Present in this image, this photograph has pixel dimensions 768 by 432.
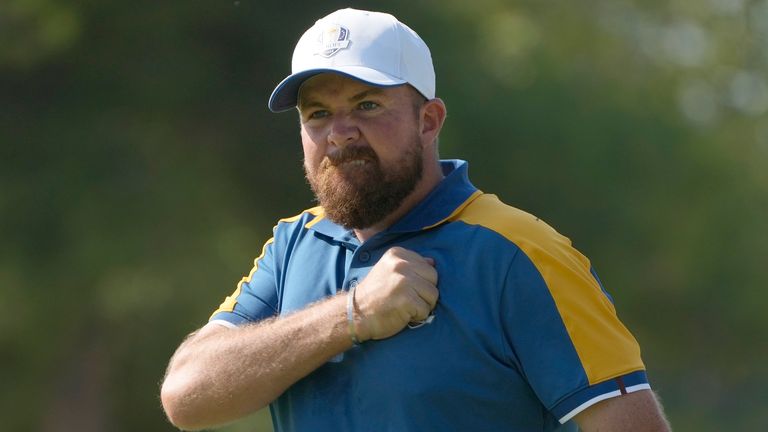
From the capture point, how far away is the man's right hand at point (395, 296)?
113 inches

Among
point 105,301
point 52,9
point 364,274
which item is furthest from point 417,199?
point 105,301

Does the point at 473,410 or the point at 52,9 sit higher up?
the point at 52,9

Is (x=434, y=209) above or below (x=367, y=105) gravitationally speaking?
below

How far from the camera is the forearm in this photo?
2.94m

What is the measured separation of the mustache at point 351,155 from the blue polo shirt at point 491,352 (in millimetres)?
208

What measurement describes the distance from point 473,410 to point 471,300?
0.24 meters

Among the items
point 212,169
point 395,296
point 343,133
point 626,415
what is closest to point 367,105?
point 343,133

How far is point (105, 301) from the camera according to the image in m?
12.0

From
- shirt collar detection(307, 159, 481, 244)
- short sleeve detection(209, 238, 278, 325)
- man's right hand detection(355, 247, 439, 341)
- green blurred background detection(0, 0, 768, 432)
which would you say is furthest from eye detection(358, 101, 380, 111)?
green blurred background detection(0, 0, 768, 432)

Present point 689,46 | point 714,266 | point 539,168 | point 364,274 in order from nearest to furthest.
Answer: point 364,274 → point 539,168 → point 714,266 → point 689,46

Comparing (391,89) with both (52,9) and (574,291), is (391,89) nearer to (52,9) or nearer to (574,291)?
(574,291)

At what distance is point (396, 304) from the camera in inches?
113

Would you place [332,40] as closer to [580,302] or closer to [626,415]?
[580,302]

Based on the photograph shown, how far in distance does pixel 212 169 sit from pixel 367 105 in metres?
8.90
